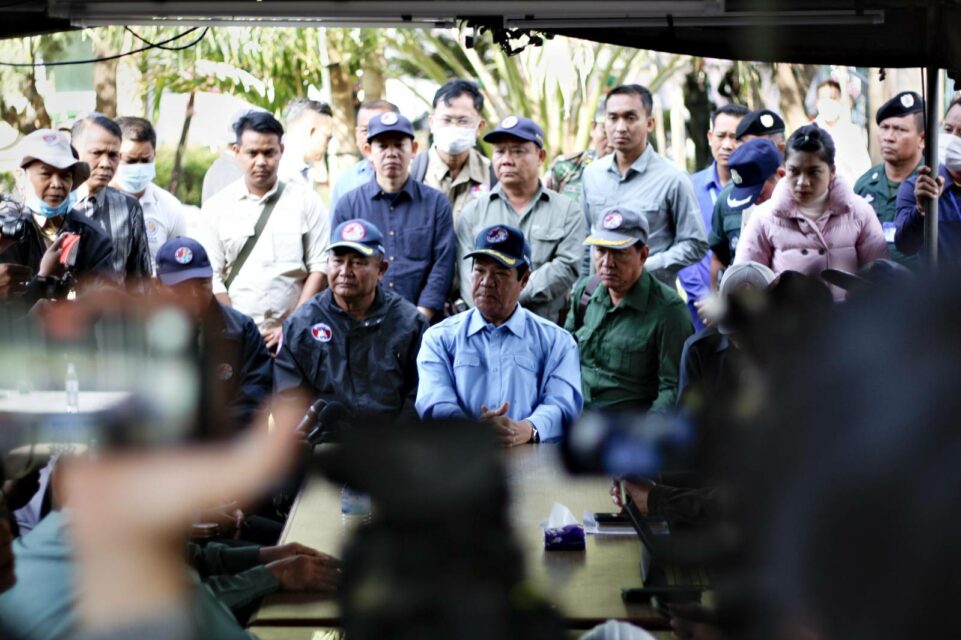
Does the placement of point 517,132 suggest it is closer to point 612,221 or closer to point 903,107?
point 612,221

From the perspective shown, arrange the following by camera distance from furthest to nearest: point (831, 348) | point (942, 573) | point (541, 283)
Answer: point (541, 283) < point (831, 348) < point (942, 573)

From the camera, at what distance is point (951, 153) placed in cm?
527

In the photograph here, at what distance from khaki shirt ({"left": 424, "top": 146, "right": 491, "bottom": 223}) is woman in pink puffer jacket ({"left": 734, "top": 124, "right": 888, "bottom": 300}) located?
162cm

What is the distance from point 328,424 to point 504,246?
1691 millimetres

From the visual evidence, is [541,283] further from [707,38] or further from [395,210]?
[707,38]

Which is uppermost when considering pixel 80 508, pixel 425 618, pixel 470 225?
pixel 470 225

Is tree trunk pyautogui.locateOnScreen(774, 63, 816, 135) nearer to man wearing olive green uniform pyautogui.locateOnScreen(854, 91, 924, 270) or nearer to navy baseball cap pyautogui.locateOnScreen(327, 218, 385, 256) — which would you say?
man wearing olive green uniform pyautogui.locateOnScreen(854, 91, 924, 270)

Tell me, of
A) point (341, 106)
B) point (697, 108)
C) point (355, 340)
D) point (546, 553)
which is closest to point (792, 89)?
point (697, 108)

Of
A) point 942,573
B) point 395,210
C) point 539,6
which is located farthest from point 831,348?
point 395,210

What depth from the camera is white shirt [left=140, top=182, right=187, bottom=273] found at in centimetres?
650

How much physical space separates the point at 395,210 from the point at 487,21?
2294 millimetres

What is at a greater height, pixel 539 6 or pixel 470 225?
pixel 539 6

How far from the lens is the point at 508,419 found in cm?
428

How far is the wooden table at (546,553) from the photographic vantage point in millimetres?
2812
